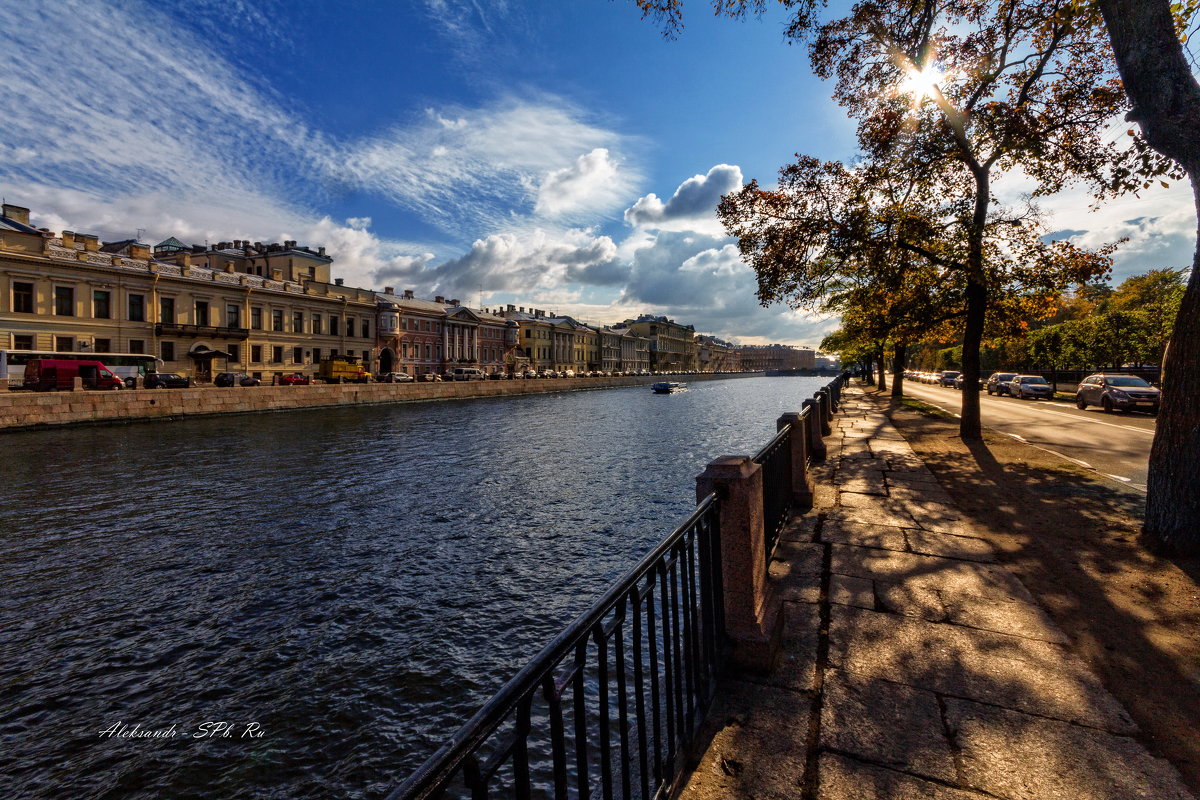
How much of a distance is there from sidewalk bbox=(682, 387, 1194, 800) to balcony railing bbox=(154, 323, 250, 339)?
4983cm

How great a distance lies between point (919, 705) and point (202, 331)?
51.9m

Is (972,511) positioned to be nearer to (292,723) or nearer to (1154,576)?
(1154,576)

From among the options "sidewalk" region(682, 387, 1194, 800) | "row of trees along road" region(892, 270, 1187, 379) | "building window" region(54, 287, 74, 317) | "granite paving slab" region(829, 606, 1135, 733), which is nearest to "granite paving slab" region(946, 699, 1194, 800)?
"sidewalk" region(682, 387, 1194, 800)

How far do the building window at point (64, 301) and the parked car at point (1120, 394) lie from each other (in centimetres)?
5807

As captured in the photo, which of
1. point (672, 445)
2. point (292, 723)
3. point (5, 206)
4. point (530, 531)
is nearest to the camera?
point (292, 723)

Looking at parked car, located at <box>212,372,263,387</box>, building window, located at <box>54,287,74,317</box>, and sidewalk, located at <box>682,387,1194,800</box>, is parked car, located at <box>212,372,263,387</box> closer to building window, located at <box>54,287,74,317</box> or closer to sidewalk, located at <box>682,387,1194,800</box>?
building window, located at <box>54,287,74,317</box>

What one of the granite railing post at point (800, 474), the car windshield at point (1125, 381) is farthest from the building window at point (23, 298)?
the car windshield at point (1125, 381)

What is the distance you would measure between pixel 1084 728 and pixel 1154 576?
10.0 ft

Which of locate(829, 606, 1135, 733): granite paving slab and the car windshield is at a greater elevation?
the car windshield

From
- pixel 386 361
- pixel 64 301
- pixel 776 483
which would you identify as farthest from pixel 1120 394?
pixel 386 361

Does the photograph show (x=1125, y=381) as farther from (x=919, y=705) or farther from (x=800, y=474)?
(x=919, y=705)

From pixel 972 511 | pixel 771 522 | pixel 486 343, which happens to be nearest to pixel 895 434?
pixel 972 511

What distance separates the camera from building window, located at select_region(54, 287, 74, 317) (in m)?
34.9

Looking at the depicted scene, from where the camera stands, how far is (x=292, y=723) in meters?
5.05
